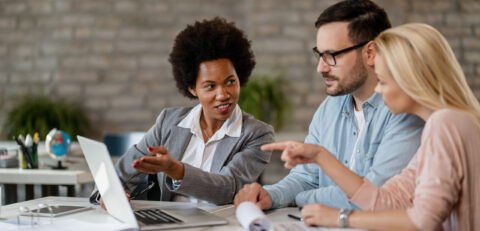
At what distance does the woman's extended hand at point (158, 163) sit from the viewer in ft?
5.90

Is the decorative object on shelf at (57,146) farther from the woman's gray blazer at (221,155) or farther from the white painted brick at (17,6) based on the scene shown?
the white painted brick at (17,6)

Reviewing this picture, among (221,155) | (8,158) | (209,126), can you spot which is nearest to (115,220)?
(221,155)

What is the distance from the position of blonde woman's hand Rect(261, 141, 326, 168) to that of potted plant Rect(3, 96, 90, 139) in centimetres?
355

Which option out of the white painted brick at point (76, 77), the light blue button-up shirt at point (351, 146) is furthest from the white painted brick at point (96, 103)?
the light blue button-up shirt at point (351, 146)

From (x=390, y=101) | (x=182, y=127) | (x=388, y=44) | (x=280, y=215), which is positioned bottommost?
(x=280, y=215)

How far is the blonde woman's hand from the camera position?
5.06 feet

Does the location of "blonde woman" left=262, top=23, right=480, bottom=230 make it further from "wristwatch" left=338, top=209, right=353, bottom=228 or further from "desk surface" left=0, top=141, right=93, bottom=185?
"desk surface" left=0, top=141, right=93, bottom=185

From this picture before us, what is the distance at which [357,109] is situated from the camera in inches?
79.9

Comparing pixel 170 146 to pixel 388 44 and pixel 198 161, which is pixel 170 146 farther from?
pixel 388 44

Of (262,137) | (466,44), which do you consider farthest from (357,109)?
(466,44)

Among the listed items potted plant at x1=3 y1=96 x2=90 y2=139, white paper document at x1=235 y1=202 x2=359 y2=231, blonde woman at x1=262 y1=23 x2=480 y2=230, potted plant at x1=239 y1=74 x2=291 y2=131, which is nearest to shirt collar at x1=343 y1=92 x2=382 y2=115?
blonde woman at x1=262 y1=23 x2=480 y2=230

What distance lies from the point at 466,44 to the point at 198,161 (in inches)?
137

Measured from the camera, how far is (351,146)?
1.97 meters

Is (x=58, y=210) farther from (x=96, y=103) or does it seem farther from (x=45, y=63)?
(x=45, y=63)
